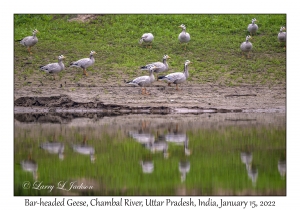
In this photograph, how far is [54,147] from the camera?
15.4 meters

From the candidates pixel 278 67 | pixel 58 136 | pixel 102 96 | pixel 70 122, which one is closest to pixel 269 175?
pixel 58 136

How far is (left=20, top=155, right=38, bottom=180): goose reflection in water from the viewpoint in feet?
42.7

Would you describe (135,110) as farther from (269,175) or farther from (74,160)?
(269,175)

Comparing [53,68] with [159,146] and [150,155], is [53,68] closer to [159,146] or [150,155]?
[159,146]

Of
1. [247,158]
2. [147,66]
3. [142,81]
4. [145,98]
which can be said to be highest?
[147,66]

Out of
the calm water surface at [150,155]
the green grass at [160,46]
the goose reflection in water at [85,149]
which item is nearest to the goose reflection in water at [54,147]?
the calm water surface at [150,155]

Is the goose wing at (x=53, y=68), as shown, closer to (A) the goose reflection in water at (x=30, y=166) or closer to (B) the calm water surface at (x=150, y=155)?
(B) the calm water surface at (x=150, y=155)

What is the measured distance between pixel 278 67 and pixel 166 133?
9200 mm

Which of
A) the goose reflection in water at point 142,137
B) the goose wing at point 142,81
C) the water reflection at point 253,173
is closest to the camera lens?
the water reflection at point 253,173

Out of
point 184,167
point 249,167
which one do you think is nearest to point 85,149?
point 184,167

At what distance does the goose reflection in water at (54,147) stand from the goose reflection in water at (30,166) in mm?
793

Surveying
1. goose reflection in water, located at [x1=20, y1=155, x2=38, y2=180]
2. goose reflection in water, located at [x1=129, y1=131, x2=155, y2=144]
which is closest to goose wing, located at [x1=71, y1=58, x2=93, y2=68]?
goose reflection in water, located at [x1=129, y1=131, x2=155, y2=144]

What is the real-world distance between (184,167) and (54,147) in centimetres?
383

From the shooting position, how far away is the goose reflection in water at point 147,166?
13.2 meters
